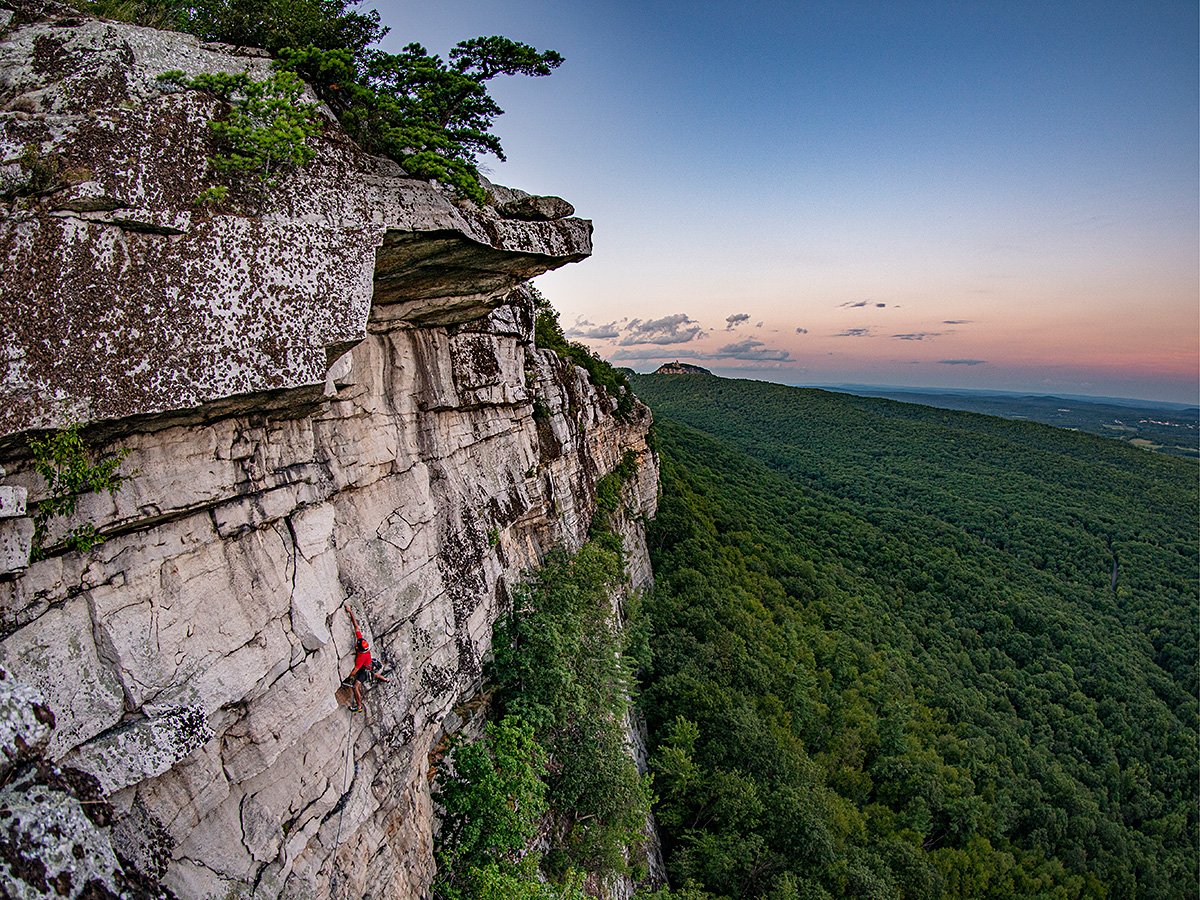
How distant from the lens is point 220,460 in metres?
6.79

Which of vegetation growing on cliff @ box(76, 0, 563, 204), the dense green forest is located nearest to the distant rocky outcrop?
the dense green forest

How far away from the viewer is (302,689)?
7.43 m

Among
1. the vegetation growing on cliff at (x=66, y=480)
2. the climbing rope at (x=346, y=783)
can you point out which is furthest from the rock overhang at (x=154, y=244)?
the climbing rope at (x=346, y=783)

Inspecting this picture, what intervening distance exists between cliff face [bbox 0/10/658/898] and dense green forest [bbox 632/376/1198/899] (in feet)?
46.4

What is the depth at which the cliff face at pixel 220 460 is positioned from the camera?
18.0 feet

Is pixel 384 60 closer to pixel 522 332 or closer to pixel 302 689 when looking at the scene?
pixel 522 332

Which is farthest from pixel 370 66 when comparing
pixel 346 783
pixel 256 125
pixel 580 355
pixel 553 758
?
pixel 580 355

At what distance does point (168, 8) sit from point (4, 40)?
3.96 m

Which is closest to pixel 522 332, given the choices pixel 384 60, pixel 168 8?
pixel 384 60

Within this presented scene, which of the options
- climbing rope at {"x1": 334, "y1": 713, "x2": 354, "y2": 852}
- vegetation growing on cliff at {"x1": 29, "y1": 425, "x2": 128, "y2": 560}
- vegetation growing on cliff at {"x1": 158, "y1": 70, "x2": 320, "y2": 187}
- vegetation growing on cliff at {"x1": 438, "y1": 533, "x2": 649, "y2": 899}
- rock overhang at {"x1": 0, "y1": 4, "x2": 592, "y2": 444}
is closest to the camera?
vegetation growing on cliff at {"x1": 29, "y1": 425, "x2": 128, "y2": 560}

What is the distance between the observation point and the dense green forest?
21984 millimetres

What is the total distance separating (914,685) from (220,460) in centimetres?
4266

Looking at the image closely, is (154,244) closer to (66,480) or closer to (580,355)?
(66,480)

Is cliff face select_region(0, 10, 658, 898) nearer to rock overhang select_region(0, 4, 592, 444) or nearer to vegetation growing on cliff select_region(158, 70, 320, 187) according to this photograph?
rock overhang select_region(0, 4, 592, 444)
